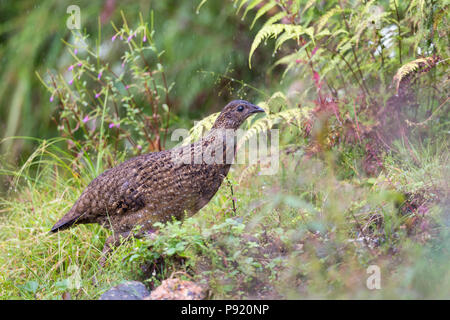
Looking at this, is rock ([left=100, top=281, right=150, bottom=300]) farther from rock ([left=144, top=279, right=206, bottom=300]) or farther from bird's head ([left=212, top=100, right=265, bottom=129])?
bird's head ([left=212, top=100, right=265, bottom=129])

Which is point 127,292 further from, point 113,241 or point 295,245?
point 295,245

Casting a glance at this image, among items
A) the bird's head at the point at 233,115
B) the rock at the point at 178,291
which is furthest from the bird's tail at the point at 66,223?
the rock at the point at 178,291

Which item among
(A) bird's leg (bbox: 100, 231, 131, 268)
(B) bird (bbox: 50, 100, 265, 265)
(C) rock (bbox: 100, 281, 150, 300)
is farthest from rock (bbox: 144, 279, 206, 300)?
(A) bird's leg (bbox: 100, 231, 131, 268)

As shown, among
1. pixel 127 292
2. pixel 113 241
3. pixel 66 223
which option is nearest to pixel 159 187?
pixel 113 241

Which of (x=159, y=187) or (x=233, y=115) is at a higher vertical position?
(x=233, y=115)

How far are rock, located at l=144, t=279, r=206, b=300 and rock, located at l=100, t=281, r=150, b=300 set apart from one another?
9cm

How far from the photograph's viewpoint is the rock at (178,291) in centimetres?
303

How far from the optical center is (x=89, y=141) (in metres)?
5.87

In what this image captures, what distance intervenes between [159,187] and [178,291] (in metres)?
1.21

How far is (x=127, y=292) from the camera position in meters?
3.13

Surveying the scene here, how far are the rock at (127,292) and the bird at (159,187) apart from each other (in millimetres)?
803

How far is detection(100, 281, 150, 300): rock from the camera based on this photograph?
307 centimetres

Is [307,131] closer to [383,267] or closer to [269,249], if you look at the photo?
[269,249]
